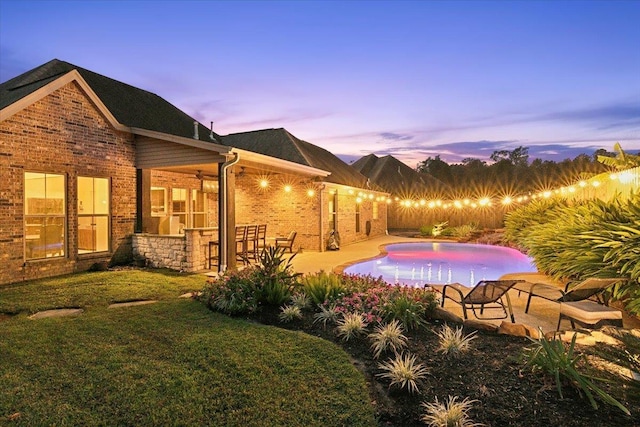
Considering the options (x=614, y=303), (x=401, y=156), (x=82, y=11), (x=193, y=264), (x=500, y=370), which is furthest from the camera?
(x=401, y=156)

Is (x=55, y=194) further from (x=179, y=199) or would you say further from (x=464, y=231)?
(x=464, y=231)

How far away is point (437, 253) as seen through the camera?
54.6 feet

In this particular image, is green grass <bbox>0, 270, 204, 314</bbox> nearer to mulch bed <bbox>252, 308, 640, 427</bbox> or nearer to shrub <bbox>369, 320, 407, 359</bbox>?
shrub <bbox>369, 320, 407, 359</bbox>

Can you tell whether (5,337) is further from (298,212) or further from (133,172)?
(298,212)

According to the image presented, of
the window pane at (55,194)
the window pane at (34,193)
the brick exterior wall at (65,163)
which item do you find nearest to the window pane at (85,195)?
the brick exterior wall at (65,163)

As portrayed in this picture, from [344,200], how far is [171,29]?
9903 mm

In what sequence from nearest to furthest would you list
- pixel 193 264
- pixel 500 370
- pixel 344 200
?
pixel 500 370, pixel 193 264, pixel 344 200

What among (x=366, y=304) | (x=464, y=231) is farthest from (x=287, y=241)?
(x=464, y=231)

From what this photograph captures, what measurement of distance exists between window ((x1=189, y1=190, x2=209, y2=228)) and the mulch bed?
35.9ft

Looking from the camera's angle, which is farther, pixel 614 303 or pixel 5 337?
pixel 614 303

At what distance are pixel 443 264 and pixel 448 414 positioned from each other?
1167 cm

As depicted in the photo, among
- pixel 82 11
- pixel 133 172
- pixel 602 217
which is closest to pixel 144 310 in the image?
pixel 133 172

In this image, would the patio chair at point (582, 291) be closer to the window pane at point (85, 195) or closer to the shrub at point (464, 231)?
the window pane at point (85, 195)

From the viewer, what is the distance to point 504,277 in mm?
9445
